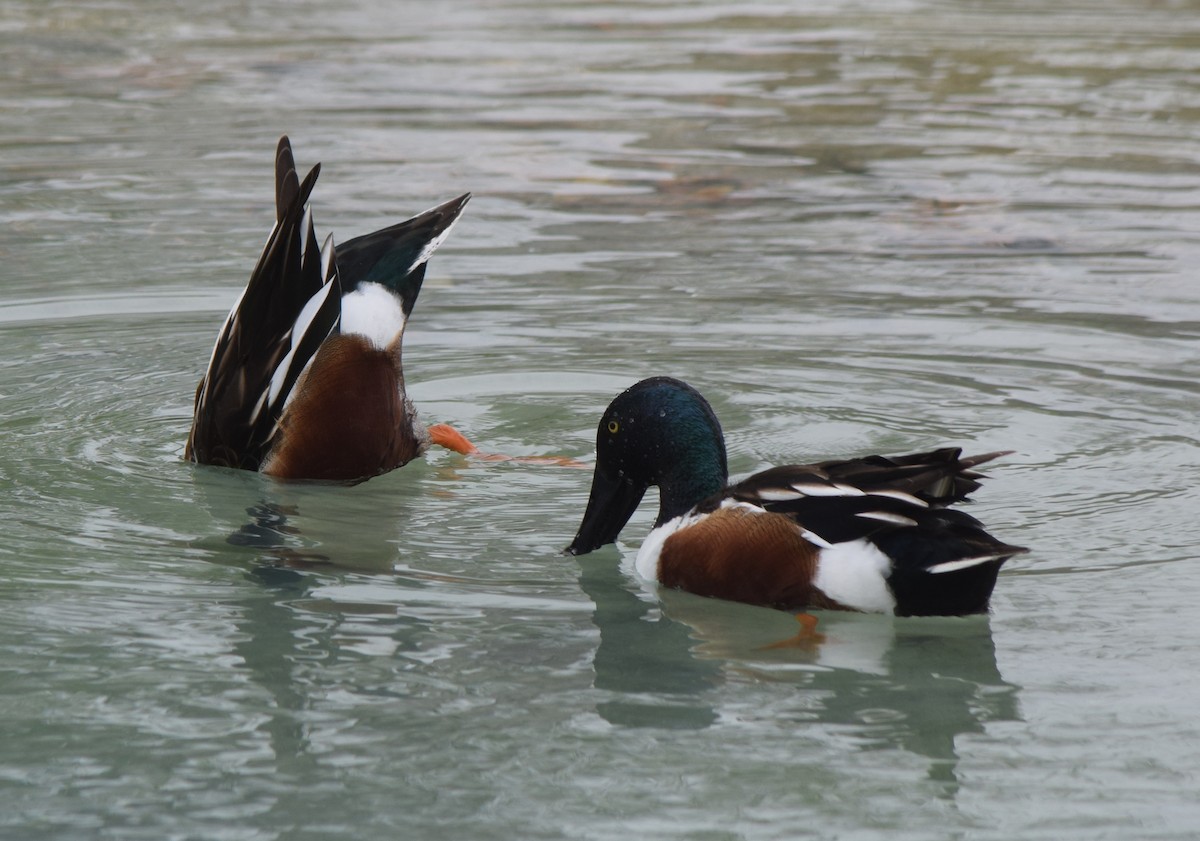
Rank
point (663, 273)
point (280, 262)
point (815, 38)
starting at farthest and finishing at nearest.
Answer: point (815, 38)
point (663, 273)
point (280, 262)

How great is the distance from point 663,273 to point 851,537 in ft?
14.8

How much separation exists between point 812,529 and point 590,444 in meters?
1.98

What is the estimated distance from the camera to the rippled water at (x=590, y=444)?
4.18m

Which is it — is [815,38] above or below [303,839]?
above

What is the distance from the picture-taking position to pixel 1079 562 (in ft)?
18.1

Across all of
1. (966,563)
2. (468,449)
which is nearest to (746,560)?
(966,563)

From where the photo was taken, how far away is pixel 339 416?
258 inches

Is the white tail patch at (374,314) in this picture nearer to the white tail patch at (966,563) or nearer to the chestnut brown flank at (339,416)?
the chestnut brown flank at (339,416)

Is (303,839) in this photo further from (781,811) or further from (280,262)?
(280,262)

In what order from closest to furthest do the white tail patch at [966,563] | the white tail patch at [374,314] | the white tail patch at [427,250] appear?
the white tail patch at [966,563] < the white tail patch at [374,314] < the white tail patch at [427,250]

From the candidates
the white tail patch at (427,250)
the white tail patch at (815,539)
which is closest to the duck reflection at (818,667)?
the white tail patch at (815,539)

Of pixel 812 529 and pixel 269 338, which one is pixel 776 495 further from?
pixel 269 338

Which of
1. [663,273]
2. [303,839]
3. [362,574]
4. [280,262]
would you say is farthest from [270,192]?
[303,839]

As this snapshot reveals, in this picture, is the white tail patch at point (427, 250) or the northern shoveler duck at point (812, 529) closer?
the northern shoveler duck at point (812, 529)
